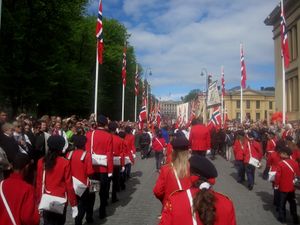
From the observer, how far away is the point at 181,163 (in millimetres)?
5574

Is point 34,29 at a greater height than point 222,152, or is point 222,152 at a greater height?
point 34,29

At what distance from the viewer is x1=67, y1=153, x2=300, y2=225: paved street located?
9.40 meters

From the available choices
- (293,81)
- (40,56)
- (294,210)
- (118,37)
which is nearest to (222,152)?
(40,56)

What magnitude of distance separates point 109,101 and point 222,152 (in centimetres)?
2684

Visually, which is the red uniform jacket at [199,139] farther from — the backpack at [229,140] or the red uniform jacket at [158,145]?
the backpack at [229,140]

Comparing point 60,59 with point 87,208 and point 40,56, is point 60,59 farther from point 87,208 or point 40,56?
point 87,208

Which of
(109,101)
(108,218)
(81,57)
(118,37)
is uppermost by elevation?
(118,37)

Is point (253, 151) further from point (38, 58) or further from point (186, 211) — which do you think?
point (38, 58)

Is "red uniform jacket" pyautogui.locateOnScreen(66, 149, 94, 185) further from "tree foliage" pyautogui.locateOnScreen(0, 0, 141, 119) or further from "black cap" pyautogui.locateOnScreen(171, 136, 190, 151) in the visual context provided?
"tree foliage" pyautogui.locateOnScreen(0, 0, 141, 119)

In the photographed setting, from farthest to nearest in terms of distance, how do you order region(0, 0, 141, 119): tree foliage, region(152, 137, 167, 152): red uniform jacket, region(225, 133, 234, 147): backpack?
region(0, 0, 141, 119): tree foliage → region(225, 133, 234, 147): backpack → region(152, 137, 167, 152): red uniform jacket

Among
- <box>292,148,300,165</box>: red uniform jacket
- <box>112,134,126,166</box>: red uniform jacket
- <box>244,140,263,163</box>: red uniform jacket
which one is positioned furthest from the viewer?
<box>244,140,263,163</box>: red uniform jacket

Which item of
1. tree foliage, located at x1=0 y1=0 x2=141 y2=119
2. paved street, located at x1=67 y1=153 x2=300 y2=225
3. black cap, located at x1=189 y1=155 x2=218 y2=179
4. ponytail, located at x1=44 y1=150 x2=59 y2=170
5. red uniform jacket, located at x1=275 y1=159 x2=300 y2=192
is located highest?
tree foliage, located at x1=0 y1=0 x2=141 y2=119

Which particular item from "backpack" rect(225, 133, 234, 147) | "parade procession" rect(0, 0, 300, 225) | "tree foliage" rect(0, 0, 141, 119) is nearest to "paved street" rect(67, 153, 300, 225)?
"parade procession" rect(0, 0, 300, 225)

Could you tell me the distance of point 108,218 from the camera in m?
9.44
